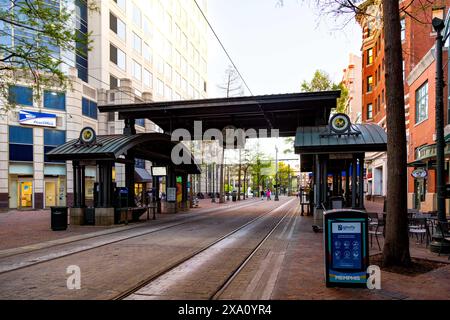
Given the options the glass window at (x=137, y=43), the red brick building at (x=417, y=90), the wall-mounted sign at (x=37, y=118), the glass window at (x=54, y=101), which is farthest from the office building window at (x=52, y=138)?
the red brick building at (x=417, y=90)

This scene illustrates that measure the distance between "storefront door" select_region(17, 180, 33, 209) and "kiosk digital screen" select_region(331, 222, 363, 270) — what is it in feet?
98.4

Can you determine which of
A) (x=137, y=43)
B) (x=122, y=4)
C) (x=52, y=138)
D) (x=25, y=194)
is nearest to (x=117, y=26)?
(x=122, y=4)

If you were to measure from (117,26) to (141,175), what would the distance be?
15693 mm

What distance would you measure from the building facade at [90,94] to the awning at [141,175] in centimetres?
133

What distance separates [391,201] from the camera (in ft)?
25.7

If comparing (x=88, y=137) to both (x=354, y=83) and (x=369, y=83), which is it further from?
(x=354, y=83)

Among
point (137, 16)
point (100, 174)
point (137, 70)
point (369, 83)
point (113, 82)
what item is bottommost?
point (100, 174)

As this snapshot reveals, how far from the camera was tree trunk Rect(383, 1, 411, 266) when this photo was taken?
25.4 feet

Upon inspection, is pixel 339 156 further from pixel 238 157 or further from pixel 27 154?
pixel 238 157

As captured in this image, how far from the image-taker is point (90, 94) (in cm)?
3534

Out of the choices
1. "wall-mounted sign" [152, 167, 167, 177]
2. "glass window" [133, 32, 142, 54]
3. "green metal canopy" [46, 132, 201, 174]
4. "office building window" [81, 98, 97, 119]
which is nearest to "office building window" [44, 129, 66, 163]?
"office building window" [81, 98, 97, 119]

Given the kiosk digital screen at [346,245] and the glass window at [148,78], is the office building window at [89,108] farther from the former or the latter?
the kiosk digital screen at [346,245]

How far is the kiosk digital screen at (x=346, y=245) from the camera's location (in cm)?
631
